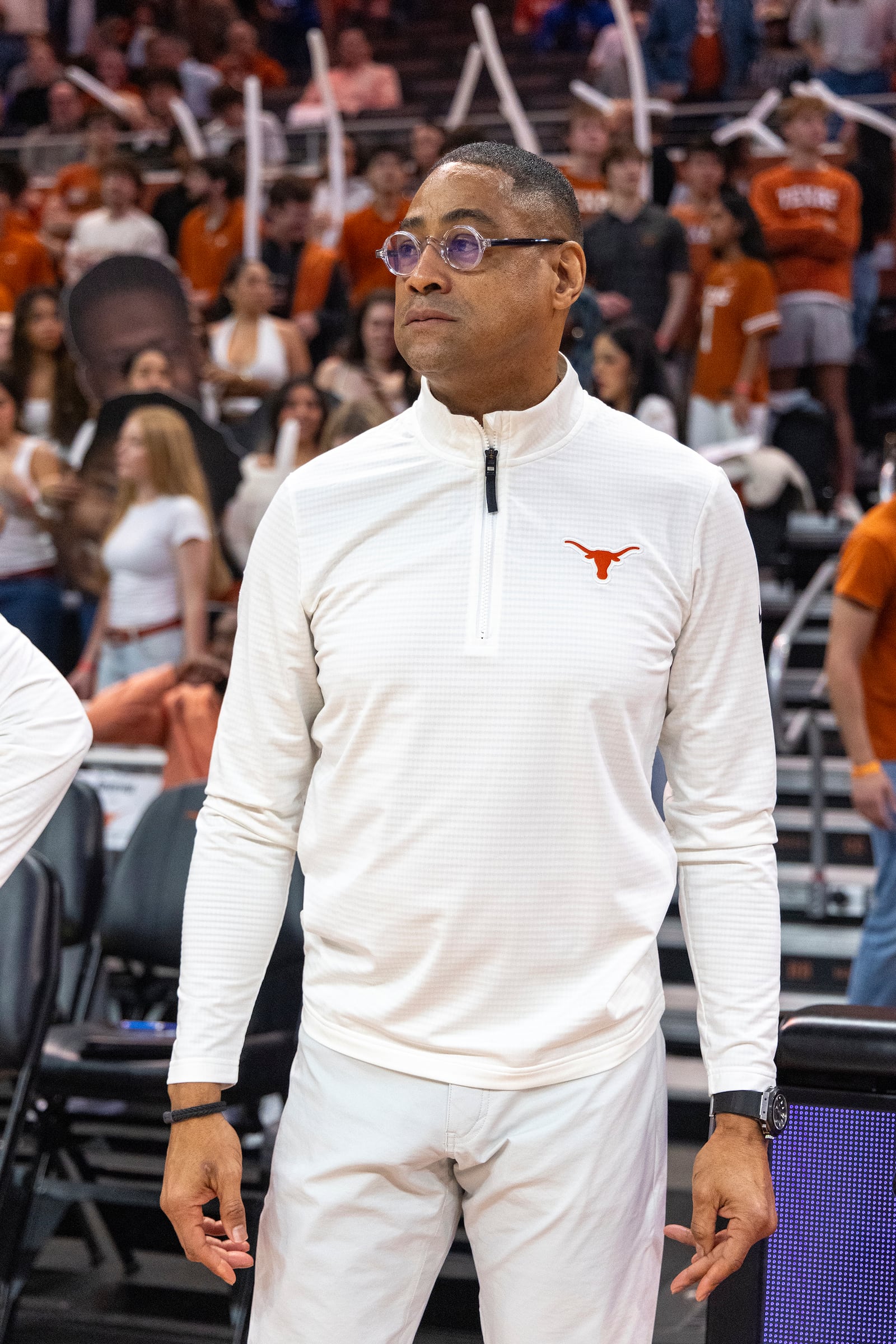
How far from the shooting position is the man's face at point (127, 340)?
6715 millimetres

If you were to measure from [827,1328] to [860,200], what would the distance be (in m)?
7.05

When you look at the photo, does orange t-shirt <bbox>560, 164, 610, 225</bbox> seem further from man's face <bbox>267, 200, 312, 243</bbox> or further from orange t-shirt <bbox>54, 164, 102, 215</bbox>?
orange t-shirt <bbox>54, 164, 102, 215</bbox>

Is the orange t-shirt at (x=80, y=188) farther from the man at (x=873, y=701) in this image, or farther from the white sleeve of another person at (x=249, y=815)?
the white sleeve of another person at (x=249, y=815)

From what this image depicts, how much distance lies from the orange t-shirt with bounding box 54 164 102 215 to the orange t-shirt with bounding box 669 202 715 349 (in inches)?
134

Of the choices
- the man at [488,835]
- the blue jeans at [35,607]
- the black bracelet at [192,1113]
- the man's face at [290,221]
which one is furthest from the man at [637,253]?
the black bracelet at [192,1113]

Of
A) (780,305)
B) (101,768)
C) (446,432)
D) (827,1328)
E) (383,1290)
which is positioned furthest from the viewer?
(780,305)

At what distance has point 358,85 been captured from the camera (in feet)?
37.0

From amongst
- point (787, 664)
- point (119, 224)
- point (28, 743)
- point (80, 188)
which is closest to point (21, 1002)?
point (28, 743)

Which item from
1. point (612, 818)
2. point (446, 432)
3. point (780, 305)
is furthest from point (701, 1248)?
point (780, 305)

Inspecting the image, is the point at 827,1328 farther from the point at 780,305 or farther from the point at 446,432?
the point at 780,305

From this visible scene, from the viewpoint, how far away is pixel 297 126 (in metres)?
10.8

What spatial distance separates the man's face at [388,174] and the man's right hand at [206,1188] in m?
6.89

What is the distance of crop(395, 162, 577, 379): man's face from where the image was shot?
1645 mm

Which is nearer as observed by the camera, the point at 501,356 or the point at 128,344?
the point at 501,356
